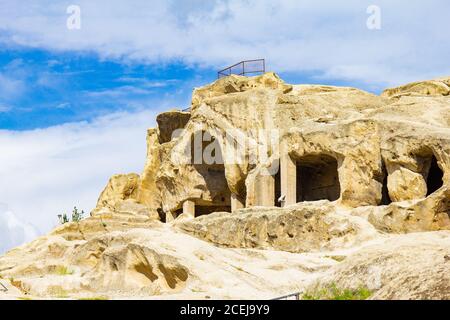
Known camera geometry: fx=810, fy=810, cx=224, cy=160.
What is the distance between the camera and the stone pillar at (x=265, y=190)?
A: 3828 centimetres

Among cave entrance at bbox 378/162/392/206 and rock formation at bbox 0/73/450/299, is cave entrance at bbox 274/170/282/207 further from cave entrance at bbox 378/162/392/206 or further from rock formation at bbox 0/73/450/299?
cave entrance at bbox 378/162/392/206

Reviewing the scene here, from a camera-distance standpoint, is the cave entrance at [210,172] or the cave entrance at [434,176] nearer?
the cave entrance at [434,176]

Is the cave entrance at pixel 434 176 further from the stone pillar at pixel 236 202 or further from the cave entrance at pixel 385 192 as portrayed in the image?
the stone pillar at pixel 236 202

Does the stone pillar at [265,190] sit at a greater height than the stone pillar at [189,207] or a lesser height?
greater

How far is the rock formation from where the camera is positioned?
17391 mm

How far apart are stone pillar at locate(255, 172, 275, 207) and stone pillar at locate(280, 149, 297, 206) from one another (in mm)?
1347

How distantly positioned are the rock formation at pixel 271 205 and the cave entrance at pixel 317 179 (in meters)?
0.06

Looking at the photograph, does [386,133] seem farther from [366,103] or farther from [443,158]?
[366,103]

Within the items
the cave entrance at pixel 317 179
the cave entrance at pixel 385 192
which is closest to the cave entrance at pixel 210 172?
the cave entrance at pixel 317 179

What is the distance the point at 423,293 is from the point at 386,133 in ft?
83.8

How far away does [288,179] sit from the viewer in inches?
1460

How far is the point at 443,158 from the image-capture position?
30.3 meters

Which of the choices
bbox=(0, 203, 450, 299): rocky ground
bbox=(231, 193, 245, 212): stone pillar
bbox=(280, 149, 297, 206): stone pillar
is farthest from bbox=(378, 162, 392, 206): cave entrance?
bbox=(231, 193, 245, 212): stone pillar
